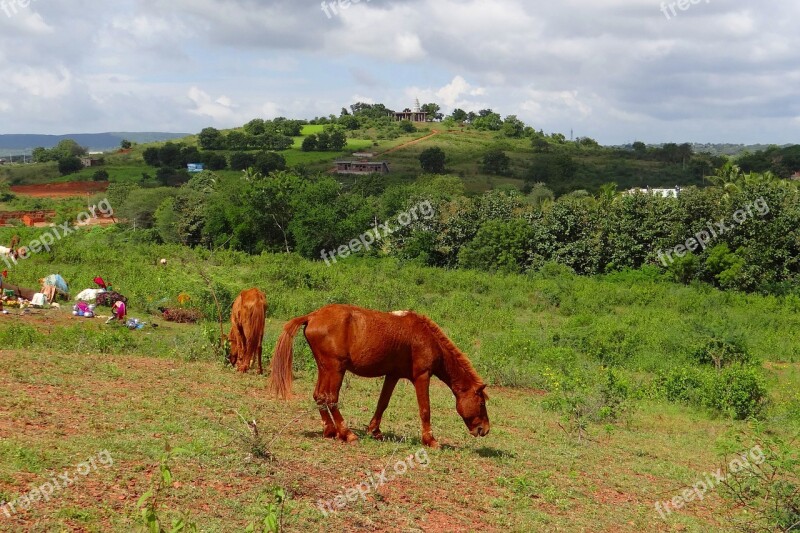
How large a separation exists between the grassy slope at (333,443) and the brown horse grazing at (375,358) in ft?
1.43

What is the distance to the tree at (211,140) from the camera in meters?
107

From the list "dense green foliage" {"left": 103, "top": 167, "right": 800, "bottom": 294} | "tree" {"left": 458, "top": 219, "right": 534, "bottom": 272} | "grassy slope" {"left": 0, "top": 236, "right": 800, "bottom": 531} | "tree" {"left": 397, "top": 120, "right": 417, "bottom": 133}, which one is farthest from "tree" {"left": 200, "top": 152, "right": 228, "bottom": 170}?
"grassy slope" {"left": 0, "top": 236, "right": 800, "bottom": 531}

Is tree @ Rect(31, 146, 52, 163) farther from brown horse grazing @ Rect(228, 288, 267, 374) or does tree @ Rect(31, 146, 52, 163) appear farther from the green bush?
the green bush

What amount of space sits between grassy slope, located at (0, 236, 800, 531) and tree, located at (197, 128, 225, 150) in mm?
88121

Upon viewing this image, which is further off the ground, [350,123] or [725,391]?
[350,123]

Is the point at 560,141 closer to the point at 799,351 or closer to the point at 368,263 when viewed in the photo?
the point at 368,263

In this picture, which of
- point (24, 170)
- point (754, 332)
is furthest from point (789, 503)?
point (24, 170)

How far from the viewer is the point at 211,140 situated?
10844 centimetres

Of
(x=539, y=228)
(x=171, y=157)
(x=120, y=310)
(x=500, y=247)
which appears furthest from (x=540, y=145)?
(x=120, y=310)

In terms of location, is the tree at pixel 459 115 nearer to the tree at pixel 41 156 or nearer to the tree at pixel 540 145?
the tree at pixel 540 145

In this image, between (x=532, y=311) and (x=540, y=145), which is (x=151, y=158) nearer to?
(x=540, y=145)

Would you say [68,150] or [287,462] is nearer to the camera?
[287,462]

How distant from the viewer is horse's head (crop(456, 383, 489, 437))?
9.51 m

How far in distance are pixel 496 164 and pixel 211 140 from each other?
43136 mm
